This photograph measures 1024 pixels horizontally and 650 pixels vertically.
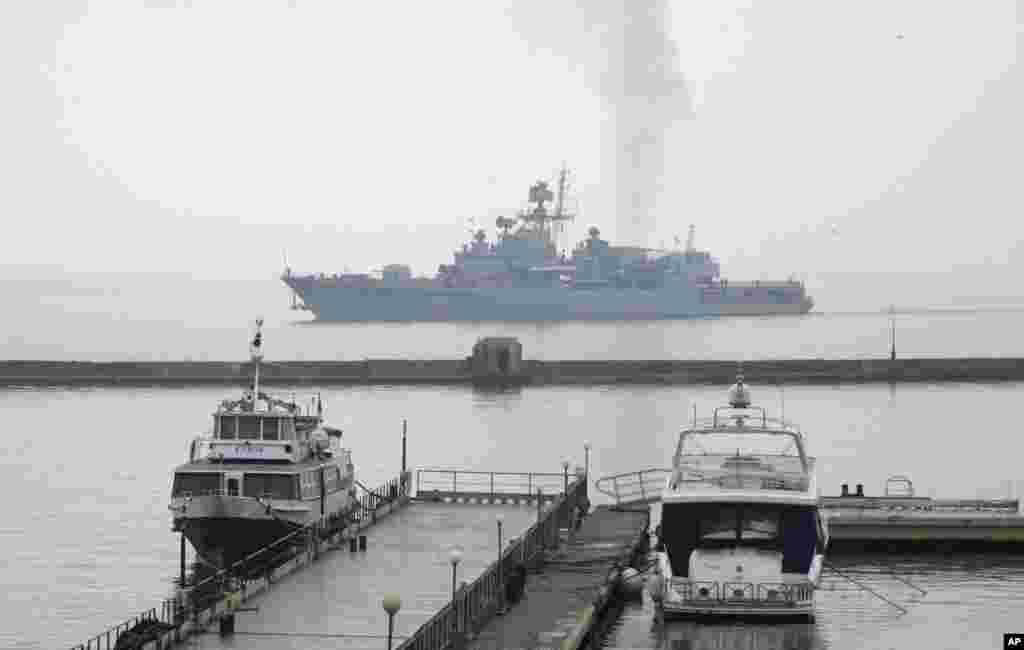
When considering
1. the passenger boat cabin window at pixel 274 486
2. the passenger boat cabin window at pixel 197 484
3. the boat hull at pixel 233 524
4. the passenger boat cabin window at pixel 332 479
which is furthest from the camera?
the passenger boat cabin window at pixel 332 479

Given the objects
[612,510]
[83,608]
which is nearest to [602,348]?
[612,510]

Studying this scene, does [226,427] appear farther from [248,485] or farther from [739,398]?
[739,398]

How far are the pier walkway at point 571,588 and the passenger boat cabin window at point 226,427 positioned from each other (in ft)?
21.9

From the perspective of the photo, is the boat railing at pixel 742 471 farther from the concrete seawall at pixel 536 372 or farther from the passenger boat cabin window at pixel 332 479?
the concrete seawall at pixel 536 372

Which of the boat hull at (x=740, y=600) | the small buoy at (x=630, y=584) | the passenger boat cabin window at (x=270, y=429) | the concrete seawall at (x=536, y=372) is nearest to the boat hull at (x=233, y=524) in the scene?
the passenger boat cabin window at (x=270, y=429)

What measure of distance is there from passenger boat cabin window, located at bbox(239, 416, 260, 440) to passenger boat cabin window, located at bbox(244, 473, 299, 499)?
3.01 feet

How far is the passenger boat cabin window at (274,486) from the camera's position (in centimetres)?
3409

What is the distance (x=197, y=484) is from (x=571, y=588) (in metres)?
8.29

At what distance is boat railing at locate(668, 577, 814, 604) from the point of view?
28.4 metres

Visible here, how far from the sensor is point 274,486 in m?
34.2

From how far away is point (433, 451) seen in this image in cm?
5959

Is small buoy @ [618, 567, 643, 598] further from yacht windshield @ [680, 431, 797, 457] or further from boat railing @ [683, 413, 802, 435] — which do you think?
boat railing @ [683, 413, 802, 435]

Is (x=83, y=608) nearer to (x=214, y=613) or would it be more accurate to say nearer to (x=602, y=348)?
(x=214, y=613)

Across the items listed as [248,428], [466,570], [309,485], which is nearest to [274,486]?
[309,485]
